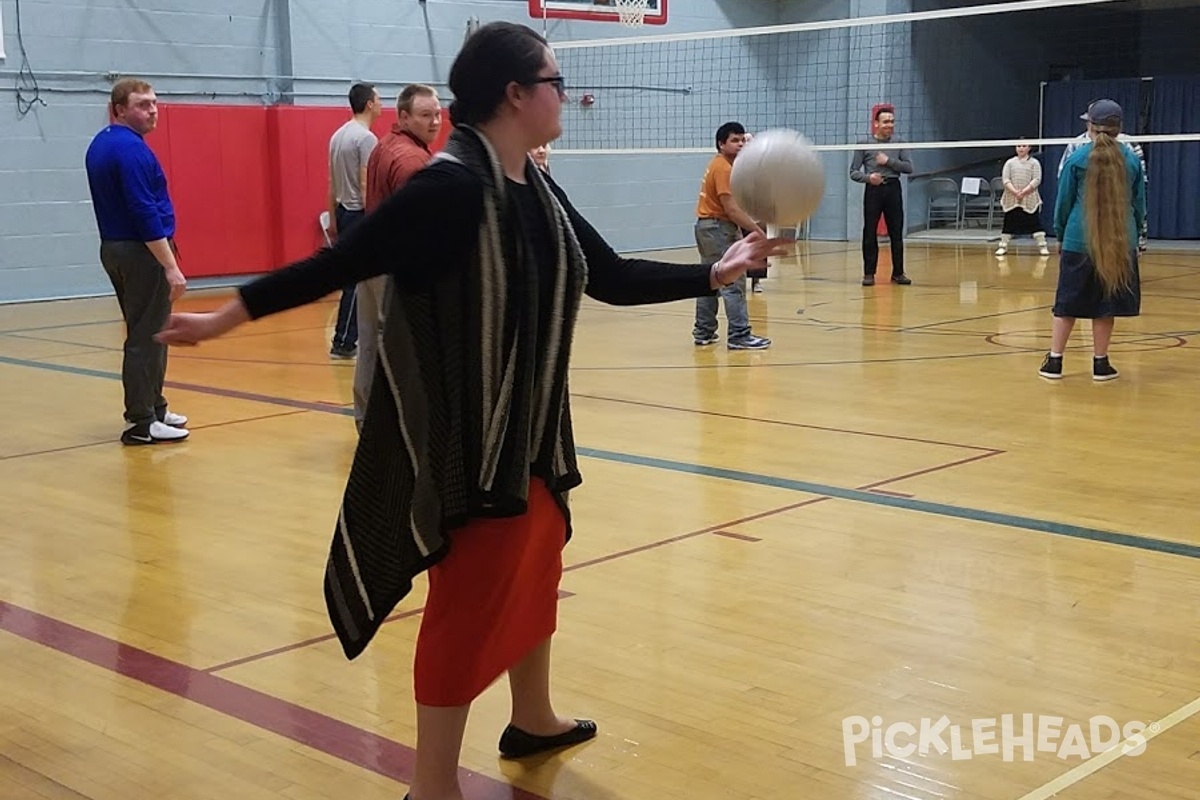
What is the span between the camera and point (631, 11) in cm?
1714

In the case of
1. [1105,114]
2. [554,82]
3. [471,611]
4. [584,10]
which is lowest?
[471,611]

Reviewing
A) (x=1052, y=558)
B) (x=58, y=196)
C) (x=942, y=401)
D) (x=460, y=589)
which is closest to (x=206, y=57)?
(x=58, y=196)

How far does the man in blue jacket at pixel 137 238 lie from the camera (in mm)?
6746

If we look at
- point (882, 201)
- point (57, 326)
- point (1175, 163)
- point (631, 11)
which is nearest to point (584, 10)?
point (631, 11)

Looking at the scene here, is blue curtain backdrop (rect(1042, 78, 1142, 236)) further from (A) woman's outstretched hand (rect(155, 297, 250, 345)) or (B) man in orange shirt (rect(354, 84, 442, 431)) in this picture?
(A) woman's outstretched hand (rect(155, 297, 250, 345))

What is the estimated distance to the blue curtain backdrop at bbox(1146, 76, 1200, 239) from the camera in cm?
2103

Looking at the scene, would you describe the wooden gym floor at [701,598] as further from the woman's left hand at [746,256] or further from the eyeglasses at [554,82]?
the eyeglasses at [554,82]

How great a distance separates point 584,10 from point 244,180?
446 cm

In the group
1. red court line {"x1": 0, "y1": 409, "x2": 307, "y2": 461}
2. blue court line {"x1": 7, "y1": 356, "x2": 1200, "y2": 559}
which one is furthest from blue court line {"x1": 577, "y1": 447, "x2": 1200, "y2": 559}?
red court line {"x1": 0, "y1": 409, "x2": 307, "y2": 461}

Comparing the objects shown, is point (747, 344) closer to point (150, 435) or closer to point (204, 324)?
point (150, 435)

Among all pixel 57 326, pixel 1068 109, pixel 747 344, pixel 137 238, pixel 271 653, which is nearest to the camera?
pixel 271 653

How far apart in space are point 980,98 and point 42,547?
67.9 feet

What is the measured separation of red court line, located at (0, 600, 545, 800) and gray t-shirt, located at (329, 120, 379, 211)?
474 cm

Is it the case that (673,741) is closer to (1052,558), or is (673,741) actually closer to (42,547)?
(1052,558)
